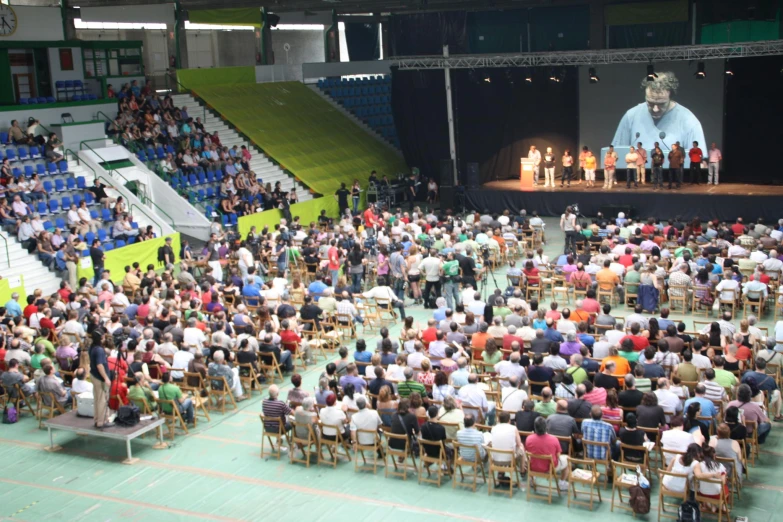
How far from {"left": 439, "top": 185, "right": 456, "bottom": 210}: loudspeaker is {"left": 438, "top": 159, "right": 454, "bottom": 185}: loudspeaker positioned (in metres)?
0.21

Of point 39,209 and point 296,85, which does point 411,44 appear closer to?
point 296,85

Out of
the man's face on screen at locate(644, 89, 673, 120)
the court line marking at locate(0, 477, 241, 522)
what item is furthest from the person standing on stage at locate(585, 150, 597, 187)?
the court line marking at locate(0, 477, 241, 522)

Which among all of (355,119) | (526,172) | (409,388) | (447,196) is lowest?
(409,388)

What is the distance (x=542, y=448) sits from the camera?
1002 centimetres

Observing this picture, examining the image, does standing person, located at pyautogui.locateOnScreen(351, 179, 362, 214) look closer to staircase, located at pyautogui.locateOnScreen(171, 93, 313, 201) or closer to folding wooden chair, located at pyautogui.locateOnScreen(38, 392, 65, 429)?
staircase, located at pyautogui.locateOnScreen(171, 93, 313, 201)

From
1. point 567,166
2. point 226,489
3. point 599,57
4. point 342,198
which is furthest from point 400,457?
point 567,166

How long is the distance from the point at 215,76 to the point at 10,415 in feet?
71.8

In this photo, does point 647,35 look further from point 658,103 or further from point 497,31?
point 497,31

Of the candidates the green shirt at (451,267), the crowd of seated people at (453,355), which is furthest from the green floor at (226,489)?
the green shirt at (451,267)

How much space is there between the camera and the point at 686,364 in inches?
458

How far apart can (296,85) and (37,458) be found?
25.9 meters

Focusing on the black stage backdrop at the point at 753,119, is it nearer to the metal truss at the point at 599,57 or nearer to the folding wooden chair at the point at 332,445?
the metal truss at the point at 599,57

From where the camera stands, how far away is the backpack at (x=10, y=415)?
1361 cm

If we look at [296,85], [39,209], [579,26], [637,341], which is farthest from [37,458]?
[296,85]
